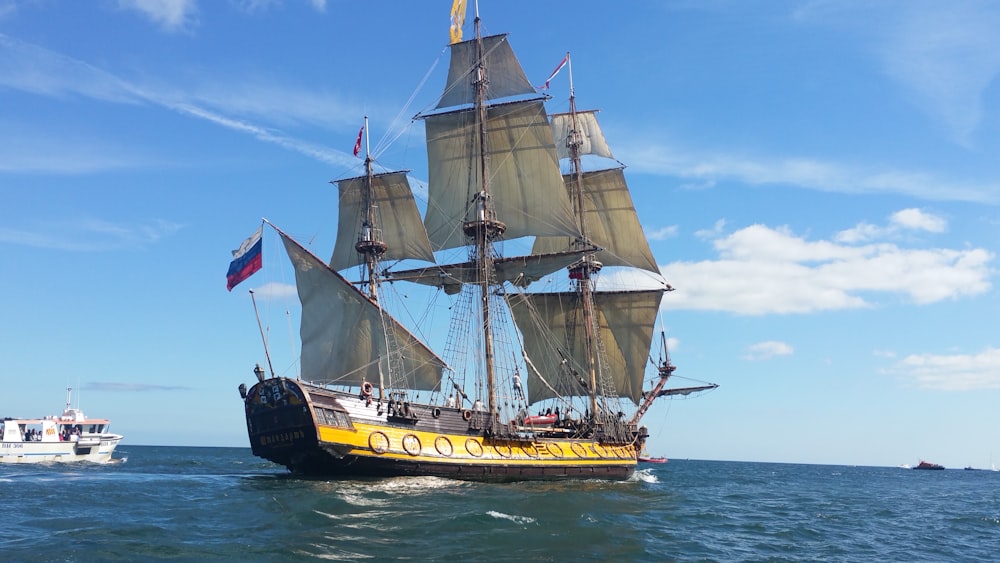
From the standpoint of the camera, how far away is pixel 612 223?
248 feet

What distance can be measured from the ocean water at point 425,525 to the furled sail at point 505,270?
1984 cm

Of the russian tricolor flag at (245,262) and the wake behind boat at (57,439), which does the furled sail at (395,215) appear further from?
the wake behind boat at (57,439)

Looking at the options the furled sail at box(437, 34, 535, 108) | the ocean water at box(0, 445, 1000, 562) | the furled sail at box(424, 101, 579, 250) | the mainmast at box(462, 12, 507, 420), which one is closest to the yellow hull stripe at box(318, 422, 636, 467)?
the ocean water at box(0, 445, 1000, 562)

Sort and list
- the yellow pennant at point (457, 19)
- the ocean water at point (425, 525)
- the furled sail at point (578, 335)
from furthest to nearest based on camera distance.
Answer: the furled sail at point (578, 335) → the yellow pennant at point (457, 19) → the ocean water at point (425, 525)

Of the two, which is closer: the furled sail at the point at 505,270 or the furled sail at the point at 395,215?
the furled sail at the point at 395,215

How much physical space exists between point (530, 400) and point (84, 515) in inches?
1935

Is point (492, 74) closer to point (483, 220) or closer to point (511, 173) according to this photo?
point (511, 173)

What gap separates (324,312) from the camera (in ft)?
178

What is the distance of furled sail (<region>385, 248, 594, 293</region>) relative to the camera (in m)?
59.3

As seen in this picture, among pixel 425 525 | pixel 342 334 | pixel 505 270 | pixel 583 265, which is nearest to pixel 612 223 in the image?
pixel 583 265

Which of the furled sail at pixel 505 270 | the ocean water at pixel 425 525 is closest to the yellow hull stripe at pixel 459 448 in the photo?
the ocean water at pixel 425 525

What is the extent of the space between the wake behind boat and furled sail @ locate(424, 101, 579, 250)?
4273cm

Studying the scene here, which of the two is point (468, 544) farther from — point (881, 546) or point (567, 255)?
point (567, 255)

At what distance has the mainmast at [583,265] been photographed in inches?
2564
